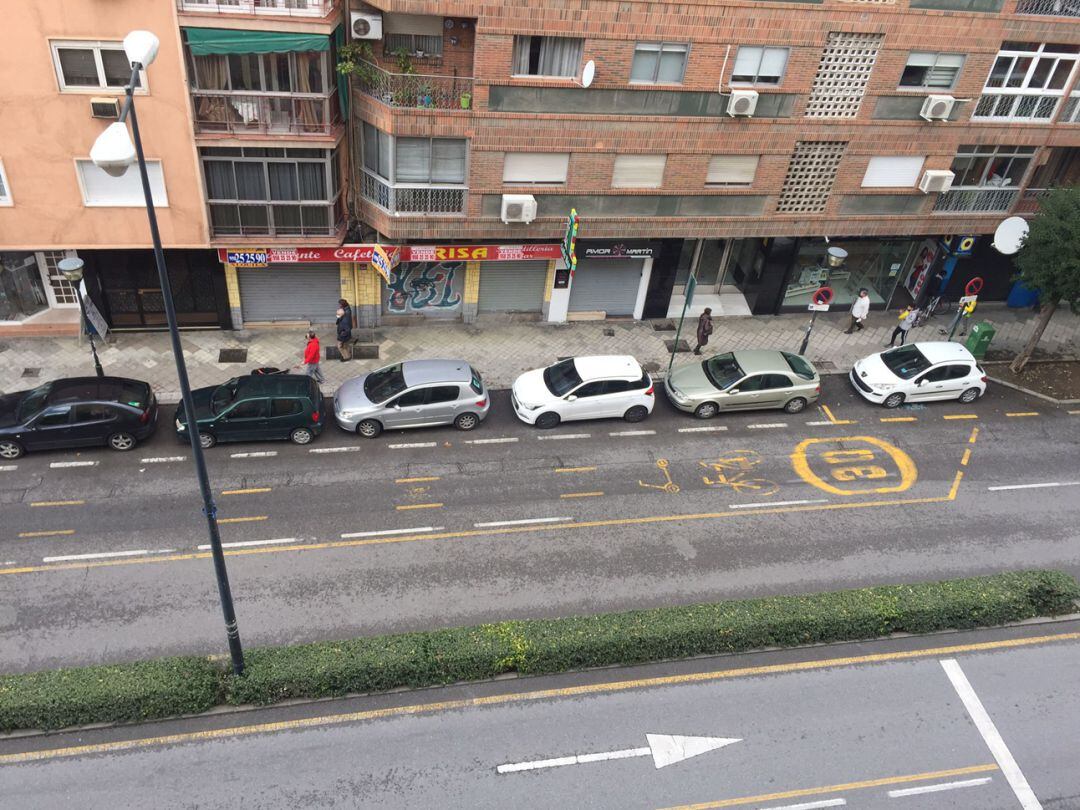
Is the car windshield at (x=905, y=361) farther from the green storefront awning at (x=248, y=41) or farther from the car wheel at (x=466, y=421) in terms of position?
the green storefront awning at (x=248, y=41)

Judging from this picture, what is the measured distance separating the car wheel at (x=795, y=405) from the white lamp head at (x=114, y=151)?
18564 mm

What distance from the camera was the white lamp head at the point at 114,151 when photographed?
8.59 meters

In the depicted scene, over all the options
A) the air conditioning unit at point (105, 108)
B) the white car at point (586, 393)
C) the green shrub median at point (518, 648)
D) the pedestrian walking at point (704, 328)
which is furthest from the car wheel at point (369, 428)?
the pedestrian walking at point (704, 328)

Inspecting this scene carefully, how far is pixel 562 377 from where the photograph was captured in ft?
72.2

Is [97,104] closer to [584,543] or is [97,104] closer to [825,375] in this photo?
[584,543]

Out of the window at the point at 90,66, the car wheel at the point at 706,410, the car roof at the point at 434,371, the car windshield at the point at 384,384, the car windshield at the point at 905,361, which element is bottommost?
the car wheel at the point at 706,410

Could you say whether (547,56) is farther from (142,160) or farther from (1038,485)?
(1038,485)

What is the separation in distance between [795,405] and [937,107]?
31.8ft

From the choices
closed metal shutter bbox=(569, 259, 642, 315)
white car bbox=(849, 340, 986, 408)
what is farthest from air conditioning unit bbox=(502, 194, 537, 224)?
white car bbox=(849, 340, 986, 408)

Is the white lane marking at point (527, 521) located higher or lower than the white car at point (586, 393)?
lower

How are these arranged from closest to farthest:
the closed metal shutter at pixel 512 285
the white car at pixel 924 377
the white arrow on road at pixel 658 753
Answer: the white arrow on road at pixel 658 753, the white car at pixel 924 377, the closed metal shutter at pixel 512 285

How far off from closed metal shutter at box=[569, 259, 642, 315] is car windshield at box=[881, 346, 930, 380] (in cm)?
825

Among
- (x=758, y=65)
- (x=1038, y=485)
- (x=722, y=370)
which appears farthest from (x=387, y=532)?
(x=1038, y=485)

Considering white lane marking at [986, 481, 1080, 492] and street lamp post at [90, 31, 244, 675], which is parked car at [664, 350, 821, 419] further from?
street lamp post at [90, 31, 244, 675]
